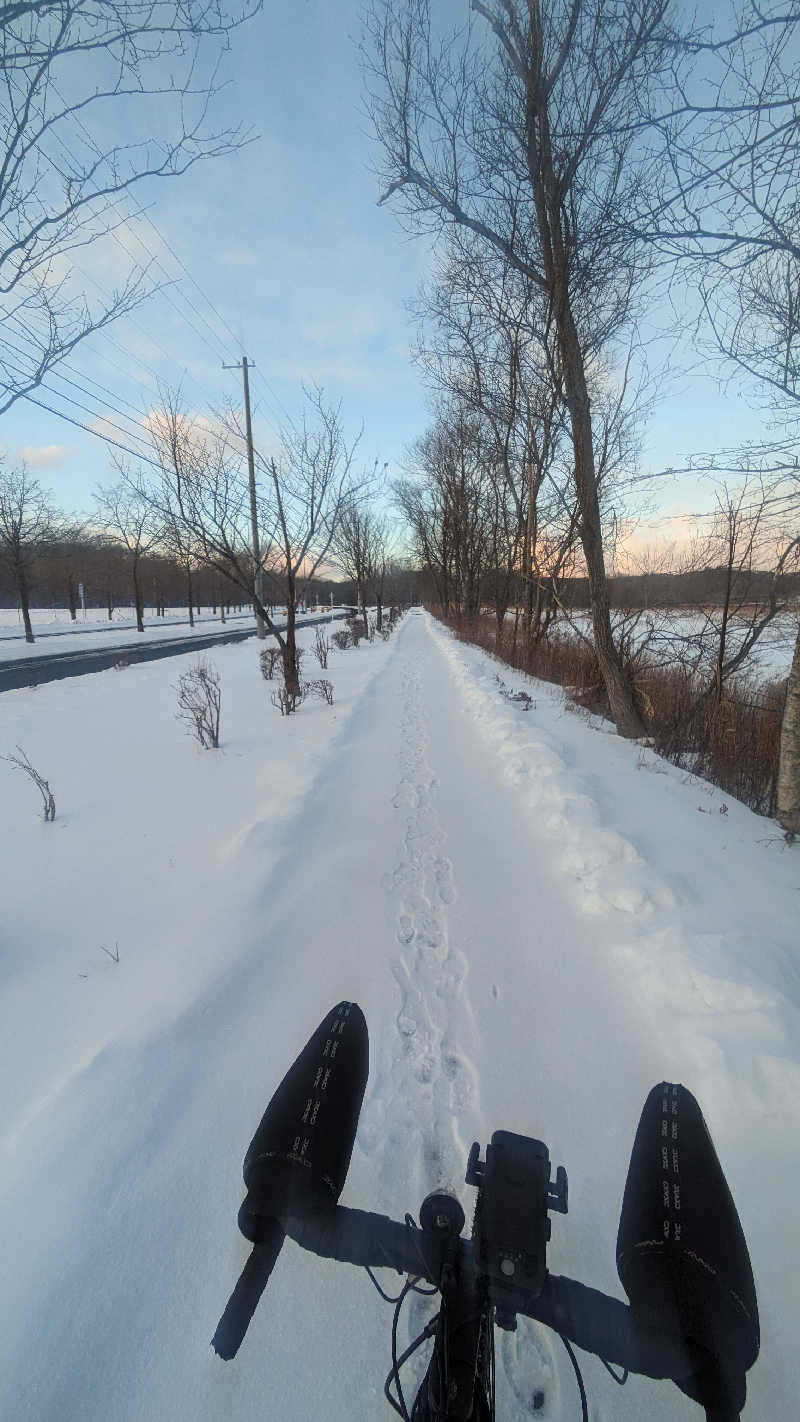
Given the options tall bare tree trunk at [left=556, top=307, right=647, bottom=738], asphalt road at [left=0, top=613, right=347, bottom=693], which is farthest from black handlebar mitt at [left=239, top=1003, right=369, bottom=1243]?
asphalt road at [left=0, top=613, right=347, bottom=693]

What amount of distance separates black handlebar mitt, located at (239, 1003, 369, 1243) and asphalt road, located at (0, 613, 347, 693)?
13.9m

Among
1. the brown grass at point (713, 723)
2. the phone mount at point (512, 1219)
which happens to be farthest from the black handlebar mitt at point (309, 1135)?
the brown grass at point (713, 723)

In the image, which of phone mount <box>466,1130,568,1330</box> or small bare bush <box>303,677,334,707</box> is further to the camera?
small bare bush <box>303,677,334,707</box>

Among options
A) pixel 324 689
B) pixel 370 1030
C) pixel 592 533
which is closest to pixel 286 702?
pixel 324 689

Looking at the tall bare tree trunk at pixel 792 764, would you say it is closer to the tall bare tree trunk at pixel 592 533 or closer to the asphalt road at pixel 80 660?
the tall bare tree trunk at pixel 592 533

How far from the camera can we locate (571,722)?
8.11 metres

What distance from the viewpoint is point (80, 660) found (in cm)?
1811

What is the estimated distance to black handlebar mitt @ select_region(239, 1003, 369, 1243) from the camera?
1.11m

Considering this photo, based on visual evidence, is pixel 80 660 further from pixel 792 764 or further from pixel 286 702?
pixel 792 764

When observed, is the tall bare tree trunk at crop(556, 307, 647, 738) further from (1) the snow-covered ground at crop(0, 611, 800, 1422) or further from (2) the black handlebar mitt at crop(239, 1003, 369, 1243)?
(2) the black handlebar mitt at crop(239, 1003, 369, 1243)

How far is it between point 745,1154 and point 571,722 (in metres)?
6.73

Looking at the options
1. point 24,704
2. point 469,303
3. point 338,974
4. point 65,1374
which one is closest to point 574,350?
point 469,303

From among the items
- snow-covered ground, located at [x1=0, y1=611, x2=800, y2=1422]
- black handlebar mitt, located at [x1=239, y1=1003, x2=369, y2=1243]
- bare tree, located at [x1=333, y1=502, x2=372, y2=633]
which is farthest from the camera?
bare tree, located at [x1=333, y1=502, x2=372, y2=633]

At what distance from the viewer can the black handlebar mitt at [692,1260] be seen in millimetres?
899
